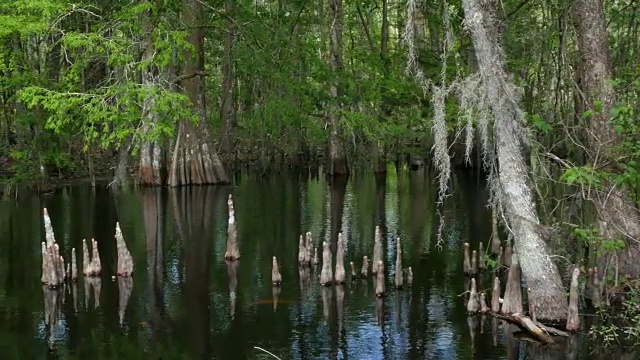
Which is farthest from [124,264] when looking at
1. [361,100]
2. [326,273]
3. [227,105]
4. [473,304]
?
[227,105]

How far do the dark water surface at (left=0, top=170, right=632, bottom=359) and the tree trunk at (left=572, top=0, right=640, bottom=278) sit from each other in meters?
2.28

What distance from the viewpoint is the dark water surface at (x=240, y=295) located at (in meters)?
11.2

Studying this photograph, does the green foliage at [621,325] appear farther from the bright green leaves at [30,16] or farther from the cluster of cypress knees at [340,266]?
the bright green leaves at [30,16]

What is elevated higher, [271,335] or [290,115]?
[290,115]

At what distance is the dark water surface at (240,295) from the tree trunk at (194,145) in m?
4.87

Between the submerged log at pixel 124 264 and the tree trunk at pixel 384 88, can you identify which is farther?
the tree trunk at pixel 384 88

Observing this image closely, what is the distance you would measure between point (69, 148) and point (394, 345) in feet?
81.3

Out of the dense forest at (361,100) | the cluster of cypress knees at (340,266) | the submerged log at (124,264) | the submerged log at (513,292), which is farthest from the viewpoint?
the submerged log at (124,264)

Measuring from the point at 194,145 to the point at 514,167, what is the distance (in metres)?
20.0

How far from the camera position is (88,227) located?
2106cm

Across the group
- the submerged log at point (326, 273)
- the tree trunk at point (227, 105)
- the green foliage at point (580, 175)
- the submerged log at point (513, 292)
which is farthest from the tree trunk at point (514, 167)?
the tree trunk at point (227, 105)

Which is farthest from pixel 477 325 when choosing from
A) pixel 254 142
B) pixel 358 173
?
pixel 254 142

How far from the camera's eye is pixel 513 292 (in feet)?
39.1

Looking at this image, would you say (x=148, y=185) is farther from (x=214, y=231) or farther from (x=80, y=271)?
(x=80, y=271)
